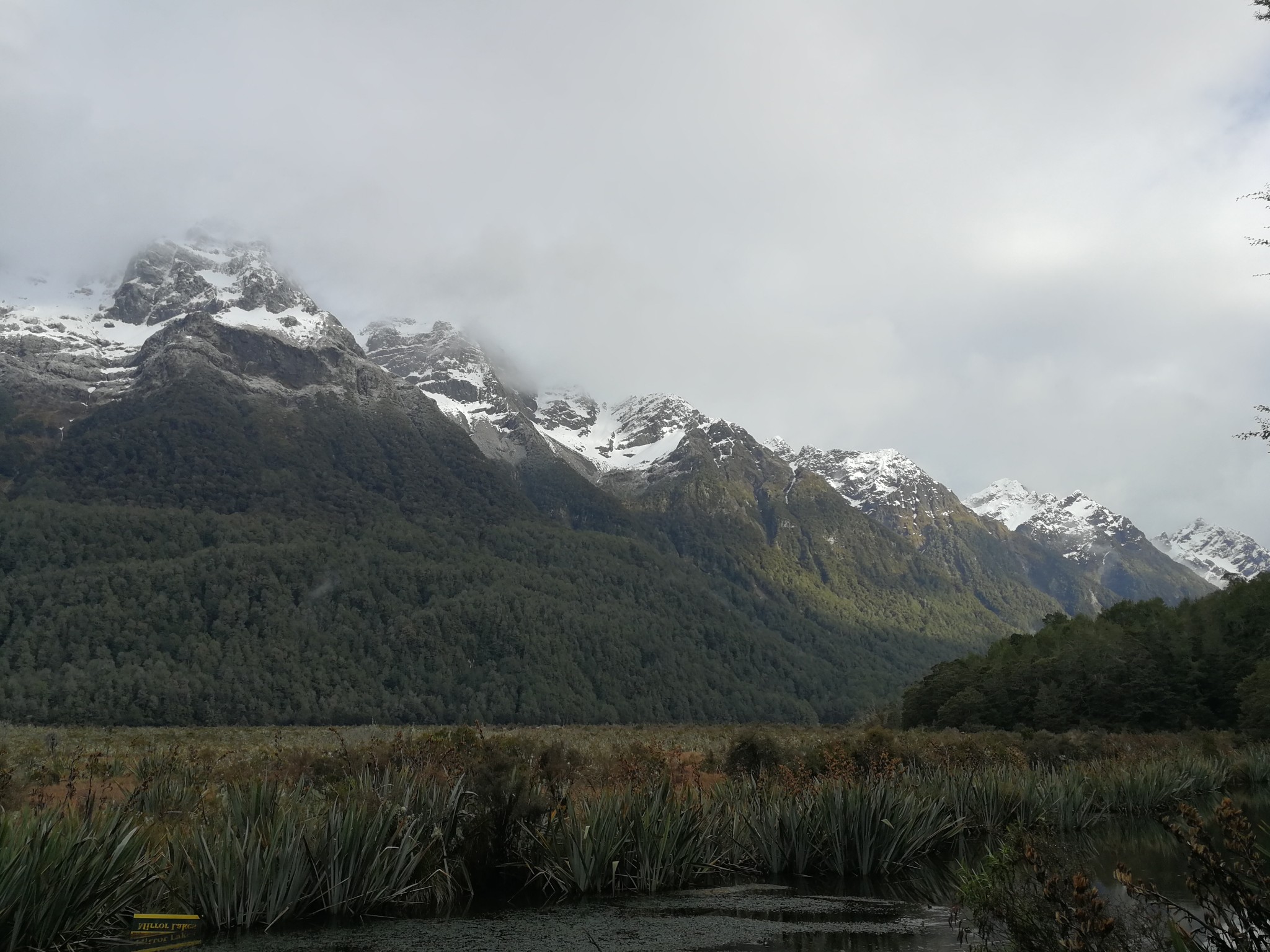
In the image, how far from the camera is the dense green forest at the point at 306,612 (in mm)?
113875

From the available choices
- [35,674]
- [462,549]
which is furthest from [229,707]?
[462,549]

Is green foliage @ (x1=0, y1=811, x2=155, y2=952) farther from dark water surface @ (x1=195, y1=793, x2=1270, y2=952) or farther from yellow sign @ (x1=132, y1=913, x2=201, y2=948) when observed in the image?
dark water surface @ (x1=195, y1=793, x2=1270, y2=952)

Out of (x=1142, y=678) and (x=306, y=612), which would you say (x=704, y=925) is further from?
(x=306, y=612)

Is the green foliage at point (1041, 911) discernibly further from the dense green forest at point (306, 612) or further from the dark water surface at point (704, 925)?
the dense green forest at point (306, 612)

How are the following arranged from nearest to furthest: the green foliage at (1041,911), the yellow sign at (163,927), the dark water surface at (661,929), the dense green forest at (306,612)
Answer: the green foliage at (1041,911)
the yellow sign at (163,927)
the dark water surface at (661,929)
the dense green forest at (306,612)

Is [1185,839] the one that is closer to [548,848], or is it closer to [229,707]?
[548,848]

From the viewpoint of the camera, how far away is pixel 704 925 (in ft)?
34.4

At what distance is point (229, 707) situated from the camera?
358 ft

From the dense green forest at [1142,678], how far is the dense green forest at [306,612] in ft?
270

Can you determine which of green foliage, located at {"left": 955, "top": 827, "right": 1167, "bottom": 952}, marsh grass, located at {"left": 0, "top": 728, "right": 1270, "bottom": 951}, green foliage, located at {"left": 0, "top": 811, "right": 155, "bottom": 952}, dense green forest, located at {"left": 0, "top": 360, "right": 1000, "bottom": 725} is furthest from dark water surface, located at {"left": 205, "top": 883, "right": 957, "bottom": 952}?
dense green forest, located at {"left": 0, "top": 360, "right": 1000, "bottom": 725}

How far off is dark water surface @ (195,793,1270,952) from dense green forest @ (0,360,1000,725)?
105004 mm

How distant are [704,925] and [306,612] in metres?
138

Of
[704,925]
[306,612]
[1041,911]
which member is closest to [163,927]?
[704,925]

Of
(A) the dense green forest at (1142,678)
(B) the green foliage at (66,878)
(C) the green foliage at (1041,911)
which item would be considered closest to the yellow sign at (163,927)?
(B) the green foliage at (66,878)
